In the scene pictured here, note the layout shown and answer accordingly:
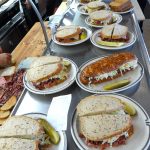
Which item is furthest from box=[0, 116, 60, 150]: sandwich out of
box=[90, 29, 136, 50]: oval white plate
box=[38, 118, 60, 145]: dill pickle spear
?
box=[90, 29, 136, 50]: oval white plate

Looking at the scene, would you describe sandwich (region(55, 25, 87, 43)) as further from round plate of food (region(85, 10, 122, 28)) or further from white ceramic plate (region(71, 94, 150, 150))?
white ceramic plate (region(71, 94, 150, 150))

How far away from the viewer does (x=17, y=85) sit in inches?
74.8

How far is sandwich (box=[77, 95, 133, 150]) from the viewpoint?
933 millimetres

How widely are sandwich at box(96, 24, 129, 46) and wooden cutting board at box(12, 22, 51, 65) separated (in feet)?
2.57

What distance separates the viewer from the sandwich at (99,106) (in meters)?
1.02

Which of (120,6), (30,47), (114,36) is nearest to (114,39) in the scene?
(114,36)

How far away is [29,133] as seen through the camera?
38.0 inches

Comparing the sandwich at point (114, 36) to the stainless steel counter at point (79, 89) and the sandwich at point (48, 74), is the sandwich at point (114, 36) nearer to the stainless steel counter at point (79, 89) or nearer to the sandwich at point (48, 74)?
the stainless steel counter at point (79, 89)

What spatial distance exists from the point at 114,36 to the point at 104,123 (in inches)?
33.0

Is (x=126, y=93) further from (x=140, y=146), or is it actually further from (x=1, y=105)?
(x=1, y=105)

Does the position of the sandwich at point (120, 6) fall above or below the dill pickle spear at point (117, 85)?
above

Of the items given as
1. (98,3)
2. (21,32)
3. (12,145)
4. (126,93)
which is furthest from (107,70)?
(21,32)

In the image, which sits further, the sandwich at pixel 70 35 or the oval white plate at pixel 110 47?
the sandwich at pixel 70 35

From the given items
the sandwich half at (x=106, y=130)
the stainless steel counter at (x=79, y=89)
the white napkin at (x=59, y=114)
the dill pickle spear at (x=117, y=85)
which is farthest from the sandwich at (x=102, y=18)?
the sandwich half at (x=106, y=130)
